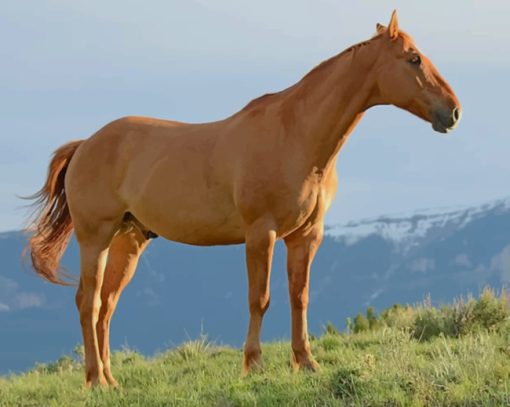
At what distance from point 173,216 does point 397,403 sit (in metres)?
3.21

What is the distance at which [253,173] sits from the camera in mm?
8969

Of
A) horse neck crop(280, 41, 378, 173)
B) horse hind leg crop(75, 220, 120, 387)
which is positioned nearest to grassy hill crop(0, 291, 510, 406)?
horse hind leg crop(75, 220, 120, 387)

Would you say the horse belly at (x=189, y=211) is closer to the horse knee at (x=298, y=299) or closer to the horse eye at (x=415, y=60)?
the horse knee at (x=298, y=299)

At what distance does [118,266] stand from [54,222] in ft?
3.17

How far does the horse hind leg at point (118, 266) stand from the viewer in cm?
1066

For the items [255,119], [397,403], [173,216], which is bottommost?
[397,403]

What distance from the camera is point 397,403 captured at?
24.0 ft

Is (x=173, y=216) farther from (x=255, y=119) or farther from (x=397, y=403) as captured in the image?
(x=397, y=403)

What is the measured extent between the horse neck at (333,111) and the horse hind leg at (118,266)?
232 cm

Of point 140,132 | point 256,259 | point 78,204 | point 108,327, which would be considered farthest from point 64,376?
point 256,259

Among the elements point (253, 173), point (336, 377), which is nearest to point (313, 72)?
point (253, 173)

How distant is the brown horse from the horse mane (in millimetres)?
12

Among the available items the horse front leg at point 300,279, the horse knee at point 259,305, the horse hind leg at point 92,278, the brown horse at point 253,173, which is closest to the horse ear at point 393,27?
the brown horse at point 253,173

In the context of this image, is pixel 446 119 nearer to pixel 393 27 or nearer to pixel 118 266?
pixel 393 27
